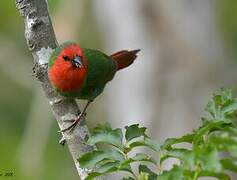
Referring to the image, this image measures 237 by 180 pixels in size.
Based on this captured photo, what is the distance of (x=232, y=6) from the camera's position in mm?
8023

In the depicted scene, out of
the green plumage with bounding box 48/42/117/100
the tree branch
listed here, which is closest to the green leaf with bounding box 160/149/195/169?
the tree branch

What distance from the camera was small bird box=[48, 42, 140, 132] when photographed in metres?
2.97

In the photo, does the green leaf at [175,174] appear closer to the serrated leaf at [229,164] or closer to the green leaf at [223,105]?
the serrated leaf at [229,164]

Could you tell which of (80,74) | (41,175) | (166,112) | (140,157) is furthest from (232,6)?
(140,157)

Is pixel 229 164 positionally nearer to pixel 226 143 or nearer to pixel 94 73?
pixel 226 143

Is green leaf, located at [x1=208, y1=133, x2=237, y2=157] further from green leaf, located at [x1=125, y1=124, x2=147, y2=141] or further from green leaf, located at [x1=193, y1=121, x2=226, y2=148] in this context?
green leaf, located at [x1=125, y1=124, x2=147, y2=141]

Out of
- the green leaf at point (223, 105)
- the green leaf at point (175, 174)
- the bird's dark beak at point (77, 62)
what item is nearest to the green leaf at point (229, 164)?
the green leaf at point (175, 174)

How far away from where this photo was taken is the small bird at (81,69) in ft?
9.73

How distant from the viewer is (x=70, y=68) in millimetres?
3291

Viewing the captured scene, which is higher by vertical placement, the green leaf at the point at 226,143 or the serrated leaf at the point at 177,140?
the green leaf at the point at 226,143

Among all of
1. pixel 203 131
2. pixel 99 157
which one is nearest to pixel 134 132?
pixel 99 157

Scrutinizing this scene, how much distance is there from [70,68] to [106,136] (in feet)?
4.85

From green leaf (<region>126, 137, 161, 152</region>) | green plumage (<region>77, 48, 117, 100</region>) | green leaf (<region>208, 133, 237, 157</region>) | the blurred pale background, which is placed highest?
green leaf (<region>208, 133, 237, 157</region>)

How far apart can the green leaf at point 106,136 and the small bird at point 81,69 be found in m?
0.81
